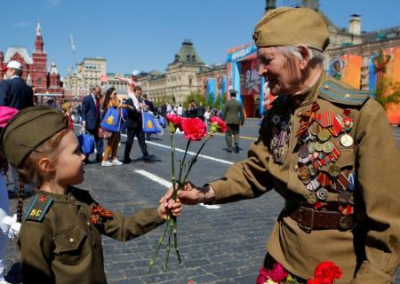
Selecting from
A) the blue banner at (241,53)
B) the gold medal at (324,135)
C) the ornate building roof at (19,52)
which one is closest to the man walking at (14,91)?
the gold medal at (324,135)

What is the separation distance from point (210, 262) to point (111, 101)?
6.26 metres

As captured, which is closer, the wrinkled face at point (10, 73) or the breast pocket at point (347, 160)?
the breast pocket at point (347, 160)

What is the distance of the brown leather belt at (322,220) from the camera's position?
161cm

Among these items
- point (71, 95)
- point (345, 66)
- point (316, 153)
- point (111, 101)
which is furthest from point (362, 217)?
point (71, 95)

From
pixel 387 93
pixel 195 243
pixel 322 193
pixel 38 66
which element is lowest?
pixel 195 243

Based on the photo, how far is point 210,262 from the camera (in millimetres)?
3777

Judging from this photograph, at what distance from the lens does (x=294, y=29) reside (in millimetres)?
1693

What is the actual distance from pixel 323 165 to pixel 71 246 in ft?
3.85

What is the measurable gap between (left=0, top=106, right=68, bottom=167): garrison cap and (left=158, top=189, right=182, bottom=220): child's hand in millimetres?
623

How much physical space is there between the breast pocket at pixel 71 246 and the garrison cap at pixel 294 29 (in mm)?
1222

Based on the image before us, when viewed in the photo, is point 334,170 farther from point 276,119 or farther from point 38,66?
point 38,66

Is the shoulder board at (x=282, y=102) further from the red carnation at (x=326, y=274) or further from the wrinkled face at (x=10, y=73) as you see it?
the wrinkled face at (x=10, y=73)

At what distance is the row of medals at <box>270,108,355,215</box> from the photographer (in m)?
1.61

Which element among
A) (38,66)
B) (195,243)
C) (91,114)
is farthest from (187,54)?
(195,243)
